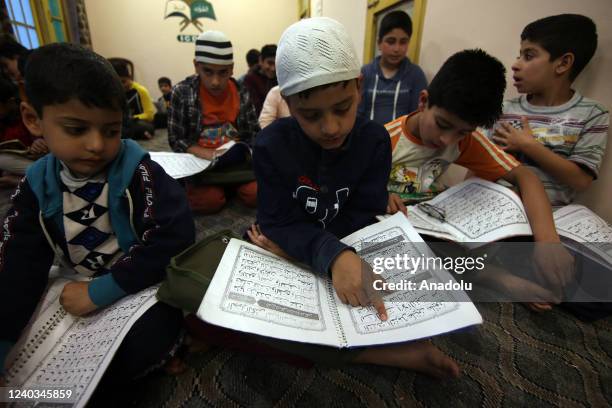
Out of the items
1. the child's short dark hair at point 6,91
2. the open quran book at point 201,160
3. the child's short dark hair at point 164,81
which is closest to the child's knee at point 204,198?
the open quran book at point 201,160

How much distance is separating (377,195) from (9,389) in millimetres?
684

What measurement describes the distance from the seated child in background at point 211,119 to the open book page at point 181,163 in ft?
0.15

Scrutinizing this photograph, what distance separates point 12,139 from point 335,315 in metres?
1.87

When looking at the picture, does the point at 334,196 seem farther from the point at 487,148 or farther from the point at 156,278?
the point at 487,148

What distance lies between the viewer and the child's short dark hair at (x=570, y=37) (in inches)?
30.5

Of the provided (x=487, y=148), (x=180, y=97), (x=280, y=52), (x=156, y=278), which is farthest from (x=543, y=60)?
(x=180, y=97)

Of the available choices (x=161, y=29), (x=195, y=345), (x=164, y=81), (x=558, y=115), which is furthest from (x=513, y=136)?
(x=161, y=29)

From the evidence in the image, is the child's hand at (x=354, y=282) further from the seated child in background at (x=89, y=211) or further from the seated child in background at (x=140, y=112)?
the seated child in background at (x=140, y=112)

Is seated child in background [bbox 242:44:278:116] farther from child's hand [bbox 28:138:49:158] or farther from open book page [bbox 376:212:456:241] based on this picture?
open book page [bbox 376:212:456:241]

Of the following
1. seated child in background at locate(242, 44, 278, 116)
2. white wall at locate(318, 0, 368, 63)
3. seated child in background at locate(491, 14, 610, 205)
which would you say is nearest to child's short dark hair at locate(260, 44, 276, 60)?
seated child in background at locate(242, 44, 278, 116)

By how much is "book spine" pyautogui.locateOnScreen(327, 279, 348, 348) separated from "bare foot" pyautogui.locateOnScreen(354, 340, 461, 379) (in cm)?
8

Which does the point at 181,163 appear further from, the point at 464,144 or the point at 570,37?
the point at 570,37

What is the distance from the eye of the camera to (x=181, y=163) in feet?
3.76

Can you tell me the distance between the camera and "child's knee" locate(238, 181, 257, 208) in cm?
Answer: 130
